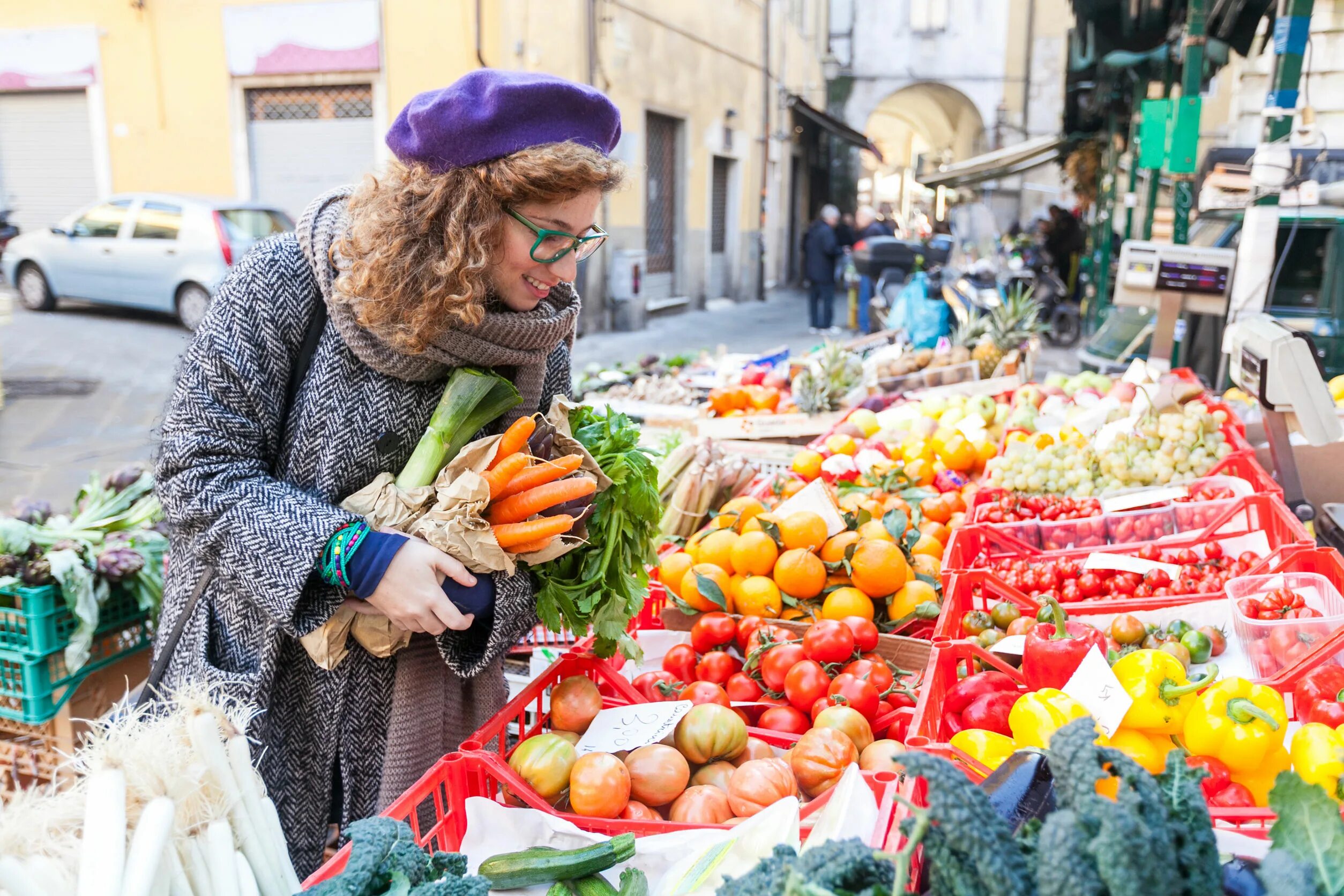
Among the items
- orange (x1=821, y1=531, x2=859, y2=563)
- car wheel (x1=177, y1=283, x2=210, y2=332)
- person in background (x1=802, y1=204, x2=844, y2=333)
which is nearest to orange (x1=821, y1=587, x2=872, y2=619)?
orange (x1=821, y1=531, x2=859, y2=563)

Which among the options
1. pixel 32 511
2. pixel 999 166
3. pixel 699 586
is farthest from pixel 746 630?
pixel 999 166

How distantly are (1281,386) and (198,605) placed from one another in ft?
9.47

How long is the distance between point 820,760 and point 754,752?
18 cm

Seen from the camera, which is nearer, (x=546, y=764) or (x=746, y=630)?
(x=546, y=764)

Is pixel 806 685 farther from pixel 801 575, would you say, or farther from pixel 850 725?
pixel 801 575

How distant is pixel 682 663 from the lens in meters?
2.47

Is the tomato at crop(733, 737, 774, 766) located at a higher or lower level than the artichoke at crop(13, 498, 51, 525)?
lower

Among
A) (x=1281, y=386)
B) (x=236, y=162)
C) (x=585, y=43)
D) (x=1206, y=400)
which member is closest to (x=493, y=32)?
(x=585, y=43)

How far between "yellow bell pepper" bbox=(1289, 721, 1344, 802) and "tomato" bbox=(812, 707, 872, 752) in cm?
71

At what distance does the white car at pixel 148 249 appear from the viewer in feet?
37.2

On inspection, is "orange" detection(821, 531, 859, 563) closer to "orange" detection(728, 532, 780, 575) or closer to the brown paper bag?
"orange" detection(728, 532, 780, 575)

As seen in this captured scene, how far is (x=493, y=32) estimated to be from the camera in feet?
40.5

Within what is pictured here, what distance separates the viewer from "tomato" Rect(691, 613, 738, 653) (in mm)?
2564

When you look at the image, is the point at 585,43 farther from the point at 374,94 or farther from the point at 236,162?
the point at 236,162
